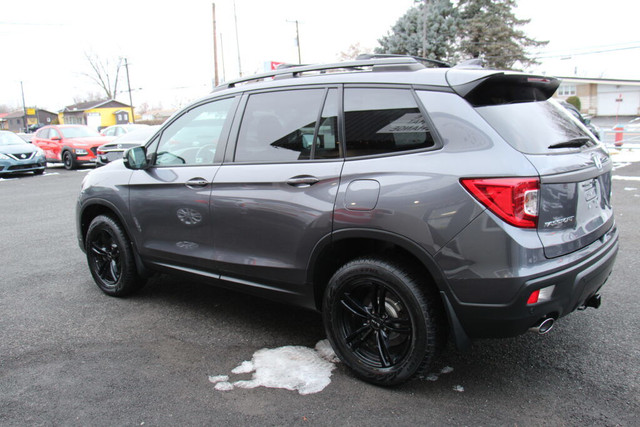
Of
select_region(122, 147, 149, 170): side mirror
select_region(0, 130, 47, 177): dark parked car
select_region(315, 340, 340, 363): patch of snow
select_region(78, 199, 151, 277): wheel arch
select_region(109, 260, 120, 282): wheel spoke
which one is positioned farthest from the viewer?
select_region(0, 130, 47, 177): dark parked car

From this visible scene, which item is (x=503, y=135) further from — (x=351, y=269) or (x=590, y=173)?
(x=351, y=269)

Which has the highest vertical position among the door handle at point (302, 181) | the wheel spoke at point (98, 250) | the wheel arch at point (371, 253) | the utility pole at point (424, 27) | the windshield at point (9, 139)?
the utility pole at point (424, 27)

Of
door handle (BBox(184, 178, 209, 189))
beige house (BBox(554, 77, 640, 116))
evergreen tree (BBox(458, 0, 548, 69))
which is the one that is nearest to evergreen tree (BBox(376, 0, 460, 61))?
evergreen tree (BBox(458, 0, 548, 69))

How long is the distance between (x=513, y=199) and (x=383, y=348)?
114 centimetres

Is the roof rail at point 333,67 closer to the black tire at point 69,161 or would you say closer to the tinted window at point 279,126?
the tinted window at point 279,126

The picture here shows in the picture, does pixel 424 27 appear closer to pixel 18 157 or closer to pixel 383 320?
pixel 18 157

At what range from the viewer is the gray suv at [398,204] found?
2451 mm

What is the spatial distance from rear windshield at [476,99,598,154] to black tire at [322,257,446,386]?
877 millimetres

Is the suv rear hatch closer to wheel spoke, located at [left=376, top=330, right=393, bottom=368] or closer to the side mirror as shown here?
wheel spoke, located at [left=376, top=330, right=393, bottom=368]

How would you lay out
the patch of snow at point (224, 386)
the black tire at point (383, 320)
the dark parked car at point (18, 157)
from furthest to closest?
the dark parked car at point (18, 157), the patch of snow at point (224, 386), the black tire at point (383, 320)

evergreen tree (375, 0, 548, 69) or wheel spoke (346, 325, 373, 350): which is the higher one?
evergreen tree (375, 0, 548, 69)

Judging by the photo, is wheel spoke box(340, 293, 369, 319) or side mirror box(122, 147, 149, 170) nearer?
wheel spoke box(340, 293, 369, 319)

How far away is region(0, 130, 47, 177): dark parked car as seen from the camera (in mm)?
15742

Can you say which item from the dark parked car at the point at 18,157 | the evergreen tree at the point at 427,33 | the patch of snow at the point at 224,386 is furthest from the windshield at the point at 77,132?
the patch of snow at the point at 224,386
